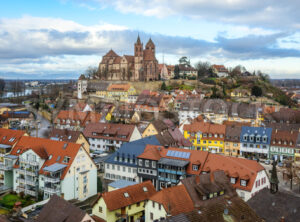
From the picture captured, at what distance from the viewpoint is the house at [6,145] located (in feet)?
145

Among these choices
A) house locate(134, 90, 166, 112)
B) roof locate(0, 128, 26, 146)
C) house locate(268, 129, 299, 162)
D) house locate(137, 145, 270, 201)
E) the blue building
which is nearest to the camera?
house locate(137, 145, 270, 201)

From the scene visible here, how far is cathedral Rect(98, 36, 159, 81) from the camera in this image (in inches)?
5123

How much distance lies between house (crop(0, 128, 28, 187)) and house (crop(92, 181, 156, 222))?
19929mm

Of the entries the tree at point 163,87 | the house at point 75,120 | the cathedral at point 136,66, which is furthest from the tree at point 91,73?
the house at point 75,120

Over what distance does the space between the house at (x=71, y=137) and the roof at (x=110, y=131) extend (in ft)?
24.1

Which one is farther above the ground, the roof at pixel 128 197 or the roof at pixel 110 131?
the roof at pixel 110 131

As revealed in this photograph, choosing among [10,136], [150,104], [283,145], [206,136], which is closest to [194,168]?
[206,136]

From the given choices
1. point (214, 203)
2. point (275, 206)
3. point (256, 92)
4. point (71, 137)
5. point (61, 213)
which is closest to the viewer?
point (61, 213)

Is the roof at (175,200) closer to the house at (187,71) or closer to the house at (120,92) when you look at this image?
the house at (120,92)

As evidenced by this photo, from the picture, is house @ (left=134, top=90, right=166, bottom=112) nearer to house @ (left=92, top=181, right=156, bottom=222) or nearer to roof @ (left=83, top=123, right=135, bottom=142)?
roof @ (left=83, top=123, right=135, bottom=142)

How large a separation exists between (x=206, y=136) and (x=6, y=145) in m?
38.0

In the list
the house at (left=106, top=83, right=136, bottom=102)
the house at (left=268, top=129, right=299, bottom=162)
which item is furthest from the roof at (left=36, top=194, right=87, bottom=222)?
the house at (left=106, top=83, right=136, bottom=102)

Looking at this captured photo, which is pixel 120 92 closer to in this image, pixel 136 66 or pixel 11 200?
pixel 136 66

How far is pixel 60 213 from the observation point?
2628cm
